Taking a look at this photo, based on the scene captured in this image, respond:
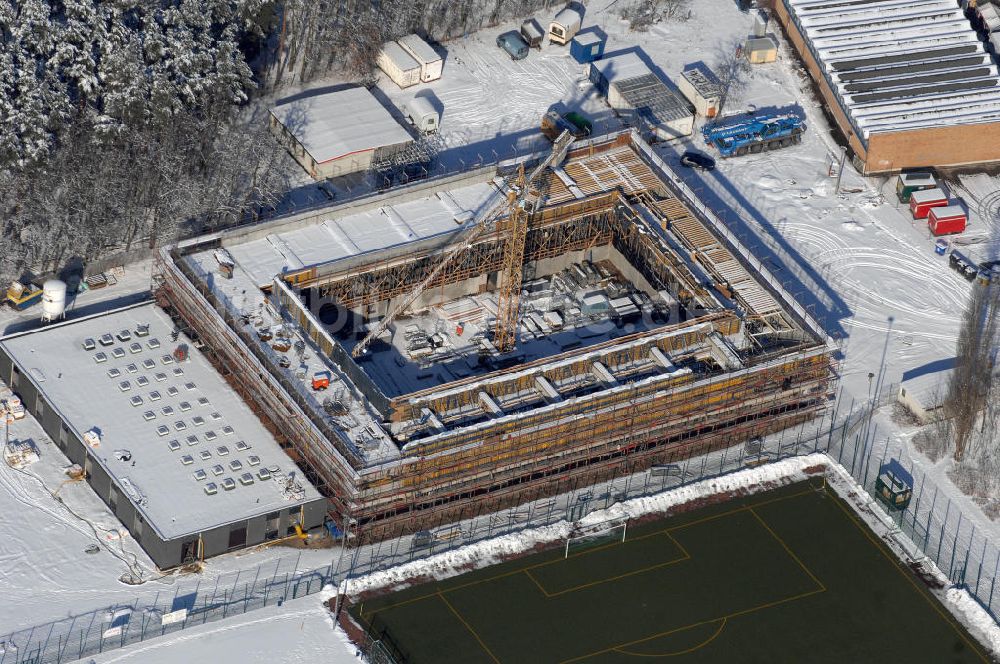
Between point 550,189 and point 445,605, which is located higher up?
point 550,189

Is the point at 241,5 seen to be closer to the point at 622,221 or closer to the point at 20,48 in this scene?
the point at 20,48

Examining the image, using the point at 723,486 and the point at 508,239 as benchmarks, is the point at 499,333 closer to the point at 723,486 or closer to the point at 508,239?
the point at 508,239

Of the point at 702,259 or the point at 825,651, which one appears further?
the point at 702,259

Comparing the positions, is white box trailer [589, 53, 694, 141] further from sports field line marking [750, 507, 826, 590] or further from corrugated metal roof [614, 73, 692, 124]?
sports field line marking [750, 507, 826, 590]

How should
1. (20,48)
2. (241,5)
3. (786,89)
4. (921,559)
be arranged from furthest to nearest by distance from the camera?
(786,89) < (241,5) < (20,48) < (921,559)

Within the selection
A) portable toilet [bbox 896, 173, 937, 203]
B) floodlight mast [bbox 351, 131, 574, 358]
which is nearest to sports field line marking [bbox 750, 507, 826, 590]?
floodlight mast [bbox 351, 131, 574, 358]

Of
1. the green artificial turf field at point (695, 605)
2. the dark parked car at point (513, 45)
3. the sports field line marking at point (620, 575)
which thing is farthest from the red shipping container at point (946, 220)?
the sports field line marking at point (620, 575)

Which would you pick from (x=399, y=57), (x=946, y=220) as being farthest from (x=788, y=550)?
(x=399, y=57)

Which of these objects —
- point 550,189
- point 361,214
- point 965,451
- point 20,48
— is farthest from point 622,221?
point 20,48
